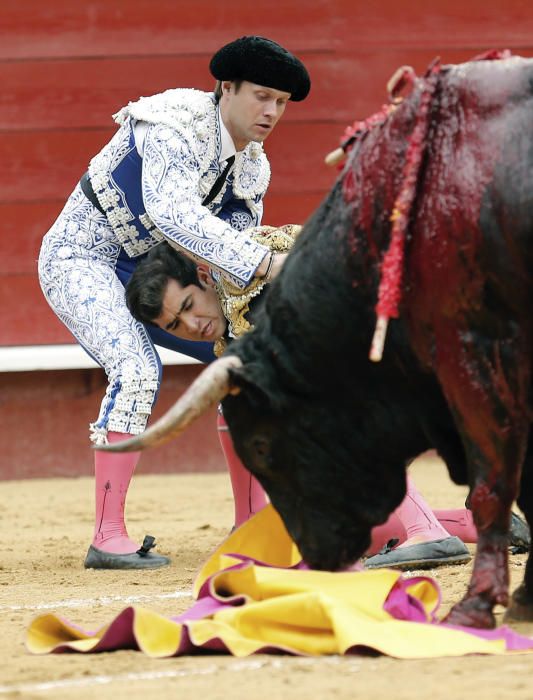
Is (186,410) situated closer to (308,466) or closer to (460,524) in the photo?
(308,466)

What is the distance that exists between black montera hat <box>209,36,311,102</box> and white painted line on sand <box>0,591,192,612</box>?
1.61 m

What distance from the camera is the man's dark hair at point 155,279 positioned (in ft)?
14.8

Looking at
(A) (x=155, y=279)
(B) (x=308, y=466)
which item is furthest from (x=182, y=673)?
(A) (x=155, y=279)

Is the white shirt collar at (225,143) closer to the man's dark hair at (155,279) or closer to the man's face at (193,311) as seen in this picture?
the man's dark hair at (155,279)

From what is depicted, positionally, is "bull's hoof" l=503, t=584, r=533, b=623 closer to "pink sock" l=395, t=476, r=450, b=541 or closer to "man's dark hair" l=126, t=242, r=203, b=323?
"pink sock" l=395, t=476, r=450, b=541

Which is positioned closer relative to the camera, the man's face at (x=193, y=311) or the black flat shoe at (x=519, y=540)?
the man's face at (x=193, y=311)

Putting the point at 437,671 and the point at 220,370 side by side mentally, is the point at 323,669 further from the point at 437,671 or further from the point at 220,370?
the point at 220,370

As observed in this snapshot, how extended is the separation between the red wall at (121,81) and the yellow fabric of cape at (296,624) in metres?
4.24

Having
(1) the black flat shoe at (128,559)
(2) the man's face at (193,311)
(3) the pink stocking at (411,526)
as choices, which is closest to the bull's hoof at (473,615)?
(3) the pink stocking at (411,526)

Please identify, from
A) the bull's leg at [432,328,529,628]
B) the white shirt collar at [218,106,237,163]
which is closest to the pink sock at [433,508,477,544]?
the white shirt collar at [218,106,237,163]

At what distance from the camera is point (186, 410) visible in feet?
10.6

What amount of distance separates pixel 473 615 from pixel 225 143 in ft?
7.19

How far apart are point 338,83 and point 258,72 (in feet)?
10.4

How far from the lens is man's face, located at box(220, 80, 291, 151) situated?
15.3 feet
